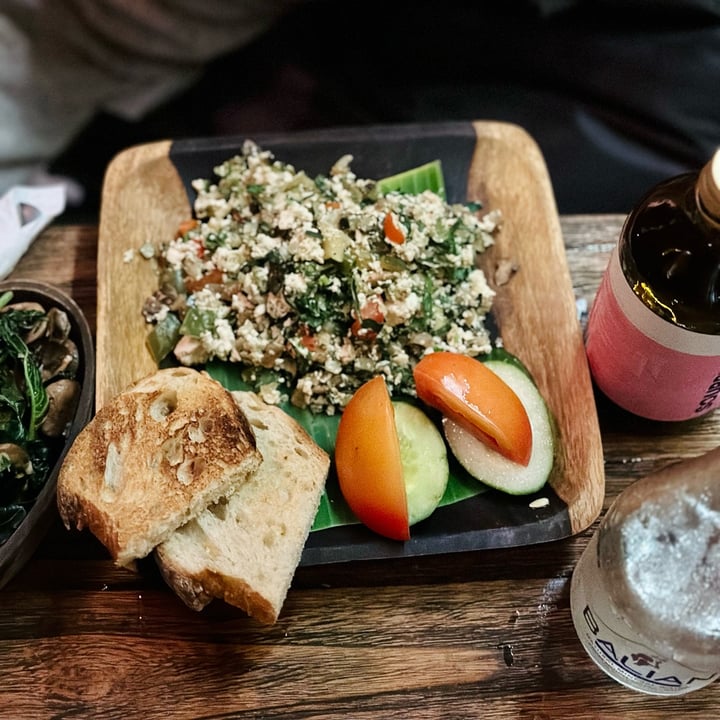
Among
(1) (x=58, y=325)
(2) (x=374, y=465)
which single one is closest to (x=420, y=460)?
(2) (x=374, y=465)

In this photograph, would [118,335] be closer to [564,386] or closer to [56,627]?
[56,627]

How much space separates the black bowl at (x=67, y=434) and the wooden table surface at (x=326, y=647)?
10 cm

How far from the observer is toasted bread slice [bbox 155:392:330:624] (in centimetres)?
159

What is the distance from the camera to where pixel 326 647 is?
1710mm

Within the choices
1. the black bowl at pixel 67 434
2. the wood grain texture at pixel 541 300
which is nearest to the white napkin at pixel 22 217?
the black bowl at pixel 67 434

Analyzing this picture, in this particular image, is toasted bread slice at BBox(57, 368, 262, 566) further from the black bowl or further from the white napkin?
the white napkin

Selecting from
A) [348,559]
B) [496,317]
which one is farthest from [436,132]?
[348,559]

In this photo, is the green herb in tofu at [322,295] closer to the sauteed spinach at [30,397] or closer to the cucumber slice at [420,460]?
the cucumber slice at [420,460]

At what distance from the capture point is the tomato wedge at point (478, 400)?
68.5 inches

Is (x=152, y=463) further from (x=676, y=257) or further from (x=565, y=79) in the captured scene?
(x=565, y=79)

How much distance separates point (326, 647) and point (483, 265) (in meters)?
0.98

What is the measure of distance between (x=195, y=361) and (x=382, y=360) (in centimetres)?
42

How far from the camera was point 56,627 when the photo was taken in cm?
174

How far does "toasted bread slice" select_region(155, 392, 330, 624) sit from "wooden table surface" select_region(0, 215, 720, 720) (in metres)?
0.14
